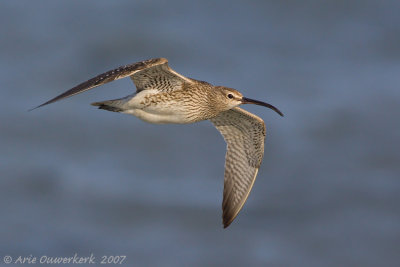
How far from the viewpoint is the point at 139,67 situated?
1509 cm

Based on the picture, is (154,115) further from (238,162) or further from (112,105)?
(238,162)

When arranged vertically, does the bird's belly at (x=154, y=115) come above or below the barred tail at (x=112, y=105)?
below

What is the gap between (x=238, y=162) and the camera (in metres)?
18.7

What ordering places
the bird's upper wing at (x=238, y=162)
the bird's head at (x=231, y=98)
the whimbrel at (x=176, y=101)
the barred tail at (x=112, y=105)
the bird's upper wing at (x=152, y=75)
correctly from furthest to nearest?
1. the bird's upper wing at (x=238, y=162)
2. the bird's head at (x=231, y=98)
3. the barred tail at (x=112, y=105)
4. the whimbrel at (x=176, y=101)
5. the bird's upper wing at (x=152, y=75)

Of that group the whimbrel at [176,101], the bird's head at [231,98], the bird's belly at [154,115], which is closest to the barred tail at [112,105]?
the whimbrel at [176,101]

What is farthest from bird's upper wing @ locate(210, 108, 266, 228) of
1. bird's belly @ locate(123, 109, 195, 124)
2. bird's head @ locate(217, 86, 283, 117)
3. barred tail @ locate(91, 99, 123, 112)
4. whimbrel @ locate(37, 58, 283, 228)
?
barred tail @ locate(91, 99, 123, 112)

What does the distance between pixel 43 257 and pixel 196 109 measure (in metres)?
12.0

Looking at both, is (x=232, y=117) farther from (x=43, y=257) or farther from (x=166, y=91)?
(x=43, y=257)

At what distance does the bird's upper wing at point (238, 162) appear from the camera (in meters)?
18.5

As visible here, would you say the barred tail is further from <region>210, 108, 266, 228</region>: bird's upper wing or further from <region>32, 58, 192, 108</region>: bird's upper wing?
<region>210, 108, 266, 228</region>: bird's upper wing

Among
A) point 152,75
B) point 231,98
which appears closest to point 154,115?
point 152,75

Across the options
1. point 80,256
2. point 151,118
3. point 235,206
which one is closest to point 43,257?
point 80,256

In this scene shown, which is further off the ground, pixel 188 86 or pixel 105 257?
pixel 188 86

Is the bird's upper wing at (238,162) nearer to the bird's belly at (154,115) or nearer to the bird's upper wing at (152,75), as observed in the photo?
the bird's belly at (154,115)
